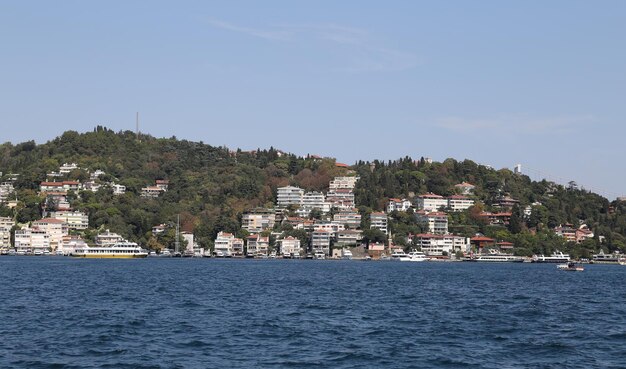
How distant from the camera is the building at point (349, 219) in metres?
192

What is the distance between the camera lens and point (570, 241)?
190 m

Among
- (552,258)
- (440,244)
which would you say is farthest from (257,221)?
(552,258)

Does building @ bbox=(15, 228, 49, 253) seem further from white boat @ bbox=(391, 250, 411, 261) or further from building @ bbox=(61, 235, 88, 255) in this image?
white boat @ bbox=(391, 250, 411, 261)

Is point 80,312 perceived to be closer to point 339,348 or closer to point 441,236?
point 339,348

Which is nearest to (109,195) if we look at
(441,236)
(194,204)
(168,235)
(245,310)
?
(194,204)

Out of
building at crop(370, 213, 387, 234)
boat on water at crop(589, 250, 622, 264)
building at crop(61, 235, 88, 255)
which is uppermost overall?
building at crop(370, 213, 387, 234)

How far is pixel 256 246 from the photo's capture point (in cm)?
17812

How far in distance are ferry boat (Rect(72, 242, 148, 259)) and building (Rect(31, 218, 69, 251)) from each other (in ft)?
90.1

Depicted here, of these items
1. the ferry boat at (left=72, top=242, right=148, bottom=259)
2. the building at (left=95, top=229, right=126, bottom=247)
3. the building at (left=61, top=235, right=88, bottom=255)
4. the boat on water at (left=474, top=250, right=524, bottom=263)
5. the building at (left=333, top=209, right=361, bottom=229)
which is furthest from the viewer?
the building at (left=333, top=209, right=361, bottom=229)

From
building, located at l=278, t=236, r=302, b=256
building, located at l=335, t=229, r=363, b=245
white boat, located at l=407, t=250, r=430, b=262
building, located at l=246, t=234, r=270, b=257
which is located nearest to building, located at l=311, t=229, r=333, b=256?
building, located at l=335, t=229, r=363, b=245

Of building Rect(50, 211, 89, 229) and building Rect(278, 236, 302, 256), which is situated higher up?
building Rect(50, 211, 89, 229)

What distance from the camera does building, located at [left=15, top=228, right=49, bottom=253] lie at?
175863 mm

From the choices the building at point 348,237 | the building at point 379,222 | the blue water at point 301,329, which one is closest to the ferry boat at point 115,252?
the building at point 348,237

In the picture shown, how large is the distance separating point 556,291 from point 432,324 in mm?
29057
